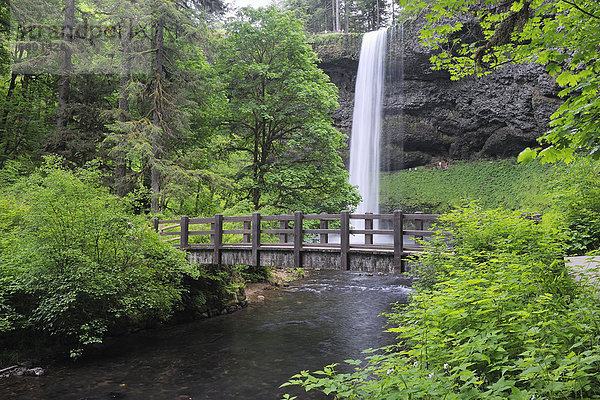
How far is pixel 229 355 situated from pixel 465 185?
2833 cm

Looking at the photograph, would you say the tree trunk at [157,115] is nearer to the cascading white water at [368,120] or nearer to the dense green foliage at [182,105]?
the dense green foliage at [182,105]

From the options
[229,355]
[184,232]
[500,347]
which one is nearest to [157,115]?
[184,232]

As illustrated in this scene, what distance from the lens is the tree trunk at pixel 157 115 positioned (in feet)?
51.0

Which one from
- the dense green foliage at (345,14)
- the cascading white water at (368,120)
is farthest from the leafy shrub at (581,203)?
the dense green foliage at (345,14)

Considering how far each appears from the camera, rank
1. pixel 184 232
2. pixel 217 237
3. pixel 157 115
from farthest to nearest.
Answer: pixel 157 115 → pixel 184 232 → pixel 217 237

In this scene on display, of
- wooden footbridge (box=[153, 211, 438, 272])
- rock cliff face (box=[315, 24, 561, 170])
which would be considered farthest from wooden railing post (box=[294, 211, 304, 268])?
rock cliff face (box=[315, 24, 561, 170])

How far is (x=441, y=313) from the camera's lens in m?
3.75

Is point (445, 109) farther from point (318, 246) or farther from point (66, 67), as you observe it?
point (318, 246)

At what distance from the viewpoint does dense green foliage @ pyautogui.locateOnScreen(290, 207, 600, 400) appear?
254 centimetres

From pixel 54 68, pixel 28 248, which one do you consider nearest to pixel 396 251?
pixel 28 248

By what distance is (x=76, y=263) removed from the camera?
8.77 metres

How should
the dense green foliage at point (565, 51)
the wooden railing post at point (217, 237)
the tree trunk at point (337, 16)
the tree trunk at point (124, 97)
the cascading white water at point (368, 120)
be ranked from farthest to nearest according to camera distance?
the tree trunk at point (337, 16) → the cascading white water at point (368, 120) → the tree trunk at point (124, 97) → the wooden railing post at point (217, 237) → the dense green foliage at point (565, 51)

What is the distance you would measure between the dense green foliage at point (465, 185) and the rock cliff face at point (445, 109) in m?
1.43

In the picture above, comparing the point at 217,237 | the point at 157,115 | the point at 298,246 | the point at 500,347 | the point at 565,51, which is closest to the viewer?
the point at 500,347
